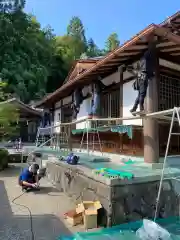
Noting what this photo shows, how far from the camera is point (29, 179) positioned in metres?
7.67

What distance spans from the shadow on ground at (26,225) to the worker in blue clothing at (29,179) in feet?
4.65

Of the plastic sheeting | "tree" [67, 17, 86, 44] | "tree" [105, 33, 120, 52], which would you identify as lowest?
the plastic sheeting

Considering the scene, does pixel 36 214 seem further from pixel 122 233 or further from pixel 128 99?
pixel 128 99

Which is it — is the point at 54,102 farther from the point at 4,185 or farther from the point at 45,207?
the point at 45,207

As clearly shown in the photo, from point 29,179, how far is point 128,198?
3.88m

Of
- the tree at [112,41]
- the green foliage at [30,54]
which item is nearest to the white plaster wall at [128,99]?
the green foliage at [30,54]

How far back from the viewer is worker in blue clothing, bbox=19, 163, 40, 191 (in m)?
7.45

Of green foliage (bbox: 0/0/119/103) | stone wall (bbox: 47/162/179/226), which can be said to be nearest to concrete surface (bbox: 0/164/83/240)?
stone wall (bbox: 47/162/179/226)

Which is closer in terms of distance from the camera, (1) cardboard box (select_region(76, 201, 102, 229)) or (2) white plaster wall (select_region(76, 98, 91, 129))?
(1) cardboard box (select_region(76, 201, 102, 229))

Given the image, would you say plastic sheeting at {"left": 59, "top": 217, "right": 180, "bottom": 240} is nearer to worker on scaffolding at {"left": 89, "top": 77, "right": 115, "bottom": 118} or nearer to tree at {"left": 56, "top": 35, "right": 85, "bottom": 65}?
worker on scaffolding at {"left": 89, "top": 77, "right": 115, "bottom": 118}

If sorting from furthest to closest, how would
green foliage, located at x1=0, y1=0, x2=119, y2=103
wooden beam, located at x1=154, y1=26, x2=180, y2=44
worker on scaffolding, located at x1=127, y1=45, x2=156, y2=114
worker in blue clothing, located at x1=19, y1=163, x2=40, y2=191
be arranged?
1. green foliage, located at x1=0, y1=0, x2=119, y2=103
2. worker in blue clothing, located at x1=19, y1=163, x2=40, y2=191
3. worker on scaffolding, located at x1=127, y1=45, x2=156, y2=114
4. wooden beam, located at x1=154, y1=26, x2=180, y2=44

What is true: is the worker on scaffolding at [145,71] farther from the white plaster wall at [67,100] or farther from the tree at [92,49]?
the tree at [92,49]

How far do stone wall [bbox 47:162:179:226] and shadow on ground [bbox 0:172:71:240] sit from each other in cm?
86

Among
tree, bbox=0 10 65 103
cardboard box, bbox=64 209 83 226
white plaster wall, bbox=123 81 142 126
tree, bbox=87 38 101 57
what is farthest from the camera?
tree, bbox=87 38 101 57
